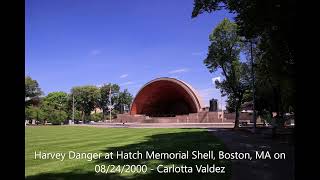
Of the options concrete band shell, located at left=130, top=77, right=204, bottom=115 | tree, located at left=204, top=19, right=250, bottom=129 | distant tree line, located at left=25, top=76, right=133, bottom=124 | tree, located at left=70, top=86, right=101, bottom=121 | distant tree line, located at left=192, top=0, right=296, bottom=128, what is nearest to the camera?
distant tree line, located at left=192, top=0, right=296, bottom=128

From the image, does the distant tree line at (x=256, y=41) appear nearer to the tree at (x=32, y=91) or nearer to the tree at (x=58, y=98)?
the tree at (x=32, y=91)

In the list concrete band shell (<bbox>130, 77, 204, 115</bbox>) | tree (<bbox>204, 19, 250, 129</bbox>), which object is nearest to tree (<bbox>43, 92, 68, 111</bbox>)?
concrete band shell (<bbox>130, 77, 204, 115</bbox>)

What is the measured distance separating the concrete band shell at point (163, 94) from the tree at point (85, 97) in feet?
58.8

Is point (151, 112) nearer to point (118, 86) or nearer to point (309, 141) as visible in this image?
point (118, 86)

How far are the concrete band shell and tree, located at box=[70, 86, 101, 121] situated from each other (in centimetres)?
1793

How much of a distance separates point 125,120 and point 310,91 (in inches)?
3522

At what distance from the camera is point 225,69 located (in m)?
44.6

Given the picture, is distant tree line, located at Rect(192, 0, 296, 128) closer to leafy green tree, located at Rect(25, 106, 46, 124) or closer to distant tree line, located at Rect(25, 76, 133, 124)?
leafy green tree, located at Rect(25, 106, 46, 124)

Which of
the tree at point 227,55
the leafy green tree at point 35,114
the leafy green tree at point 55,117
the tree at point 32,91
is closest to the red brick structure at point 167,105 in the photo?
the leafy green tree at point 55,117

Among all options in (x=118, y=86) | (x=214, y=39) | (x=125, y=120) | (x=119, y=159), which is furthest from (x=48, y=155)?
(x=118, y=86)

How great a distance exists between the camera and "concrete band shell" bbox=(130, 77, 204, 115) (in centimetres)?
9244

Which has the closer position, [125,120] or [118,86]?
A: [125,120]

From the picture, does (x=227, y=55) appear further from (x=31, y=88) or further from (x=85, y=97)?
(x=85, y=97)
